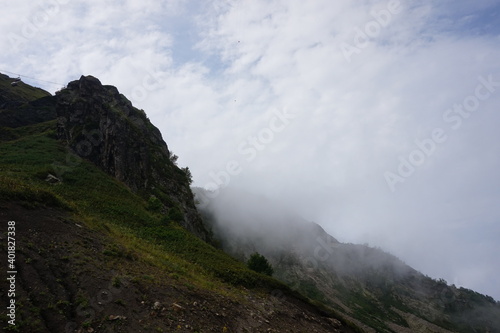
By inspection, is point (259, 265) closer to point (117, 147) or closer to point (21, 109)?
point (117, 147)

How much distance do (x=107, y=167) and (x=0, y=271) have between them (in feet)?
164

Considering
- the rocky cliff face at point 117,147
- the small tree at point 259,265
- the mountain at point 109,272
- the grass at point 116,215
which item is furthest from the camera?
the rocky cliff face at point 117,147

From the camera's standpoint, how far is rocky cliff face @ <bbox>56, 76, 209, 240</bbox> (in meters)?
61.6

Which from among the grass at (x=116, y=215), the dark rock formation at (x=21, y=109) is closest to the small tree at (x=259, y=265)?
→ the grass at (x=116, y=215)

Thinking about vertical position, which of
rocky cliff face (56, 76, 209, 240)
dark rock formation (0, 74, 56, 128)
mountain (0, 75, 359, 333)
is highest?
dark rock formation (0, 74, 56, 128)

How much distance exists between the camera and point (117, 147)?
209ft

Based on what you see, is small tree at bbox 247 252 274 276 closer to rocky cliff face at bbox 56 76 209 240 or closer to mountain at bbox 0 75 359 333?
rocky cliff face at bbox 56 76 209 240

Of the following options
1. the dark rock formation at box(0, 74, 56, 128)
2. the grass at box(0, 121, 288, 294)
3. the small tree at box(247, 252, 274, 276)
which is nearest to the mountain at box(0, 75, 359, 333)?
the grass at box(0, 121, 288, 294)

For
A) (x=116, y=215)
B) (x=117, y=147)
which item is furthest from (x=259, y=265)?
(x=117, y=147)

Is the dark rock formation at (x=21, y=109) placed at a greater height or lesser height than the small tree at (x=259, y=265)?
greater

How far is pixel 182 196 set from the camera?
7181 centimetres

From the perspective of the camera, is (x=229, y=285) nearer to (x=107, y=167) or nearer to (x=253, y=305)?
(x=253, y=305)

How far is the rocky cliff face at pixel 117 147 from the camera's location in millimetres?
61594

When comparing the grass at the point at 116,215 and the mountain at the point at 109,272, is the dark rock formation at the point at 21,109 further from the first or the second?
the mountain at the point at 109,272
